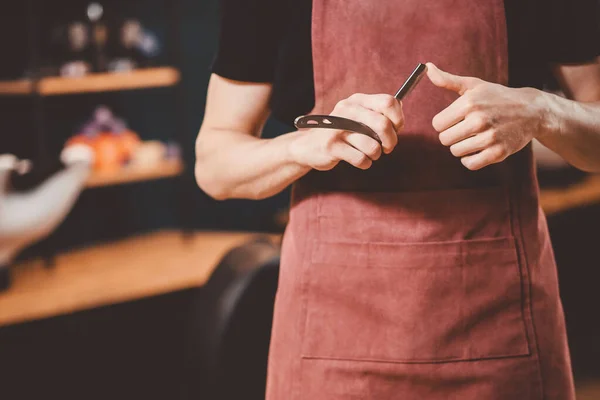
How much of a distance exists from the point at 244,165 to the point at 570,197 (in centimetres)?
289

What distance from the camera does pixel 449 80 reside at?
1.11m

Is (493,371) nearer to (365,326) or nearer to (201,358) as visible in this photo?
(365,326)

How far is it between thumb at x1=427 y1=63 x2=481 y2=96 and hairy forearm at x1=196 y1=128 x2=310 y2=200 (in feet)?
0.79

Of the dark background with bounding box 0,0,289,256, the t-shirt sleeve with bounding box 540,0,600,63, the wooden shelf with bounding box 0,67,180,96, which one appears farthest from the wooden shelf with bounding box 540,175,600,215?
the t-shirt sleeve with bounding box 540,0,600,63

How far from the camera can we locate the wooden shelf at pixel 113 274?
115 inches

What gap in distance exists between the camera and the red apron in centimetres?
121

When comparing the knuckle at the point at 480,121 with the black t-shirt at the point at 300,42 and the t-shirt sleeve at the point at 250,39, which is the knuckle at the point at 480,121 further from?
the t-shirt sleeve at the point at 250,39

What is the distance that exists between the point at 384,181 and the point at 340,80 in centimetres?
17

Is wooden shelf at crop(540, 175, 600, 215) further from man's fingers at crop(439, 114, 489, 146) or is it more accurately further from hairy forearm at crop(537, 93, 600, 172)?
man's fingers at crop(439, 114, 489, 146)

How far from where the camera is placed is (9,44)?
3.57 m

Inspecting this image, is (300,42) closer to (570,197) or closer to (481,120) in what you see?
(481,120)

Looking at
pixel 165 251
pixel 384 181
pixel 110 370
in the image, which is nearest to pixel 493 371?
pixel 384 181

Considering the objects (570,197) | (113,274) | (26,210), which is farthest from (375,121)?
(570,197)

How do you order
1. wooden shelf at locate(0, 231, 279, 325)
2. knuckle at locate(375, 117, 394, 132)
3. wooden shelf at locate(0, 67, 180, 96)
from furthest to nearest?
wooden shelf at locate(0, 67, 180, 96), wooden shelf at locate(0, 231, 279, 325), knuckle at locate(375, 117, 394, 132)
